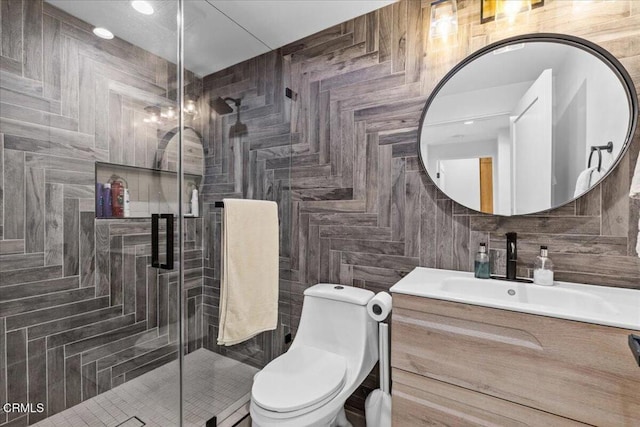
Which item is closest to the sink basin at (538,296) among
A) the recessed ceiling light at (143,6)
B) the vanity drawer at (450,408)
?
the vanity drawer at (450,408)

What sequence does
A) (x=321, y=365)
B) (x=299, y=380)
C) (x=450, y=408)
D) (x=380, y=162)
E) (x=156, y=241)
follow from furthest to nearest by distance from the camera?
(x=380, y=162) < (x=156, y=241) < (x=321, y=365) < (x=299, y=380) < (x=450, y=408)

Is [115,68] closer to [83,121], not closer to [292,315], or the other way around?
[83,121]

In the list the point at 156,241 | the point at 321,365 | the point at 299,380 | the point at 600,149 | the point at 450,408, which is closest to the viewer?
the point at 450,408

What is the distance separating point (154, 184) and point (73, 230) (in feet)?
1.54

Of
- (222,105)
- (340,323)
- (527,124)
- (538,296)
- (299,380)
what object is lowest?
(299,380)

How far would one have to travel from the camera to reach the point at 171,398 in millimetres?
1415

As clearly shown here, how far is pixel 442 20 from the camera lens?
140 cm

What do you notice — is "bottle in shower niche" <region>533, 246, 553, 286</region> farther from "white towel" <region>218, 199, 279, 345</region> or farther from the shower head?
the shower head

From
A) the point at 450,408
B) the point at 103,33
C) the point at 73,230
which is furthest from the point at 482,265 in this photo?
the point at 103,33

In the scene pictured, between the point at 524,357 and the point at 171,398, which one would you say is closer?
the point at 524,357

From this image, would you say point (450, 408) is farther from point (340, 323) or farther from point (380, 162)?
point (380, 162)

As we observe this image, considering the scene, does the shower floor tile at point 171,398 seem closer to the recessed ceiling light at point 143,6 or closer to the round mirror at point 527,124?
the round mirror at point 527,124

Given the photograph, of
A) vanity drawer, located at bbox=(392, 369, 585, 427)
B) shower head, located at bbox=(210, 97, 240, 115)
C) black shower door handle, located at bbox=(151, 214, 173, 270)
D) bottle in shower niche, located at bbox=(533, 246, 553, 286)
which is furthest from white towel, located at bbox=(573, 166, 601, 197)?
black shower door handle, located at bbox=(151, 214, 173, 270)

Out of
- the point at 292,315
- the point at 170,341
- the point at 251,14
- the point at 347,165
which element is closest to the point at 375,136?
the point at 347,165
